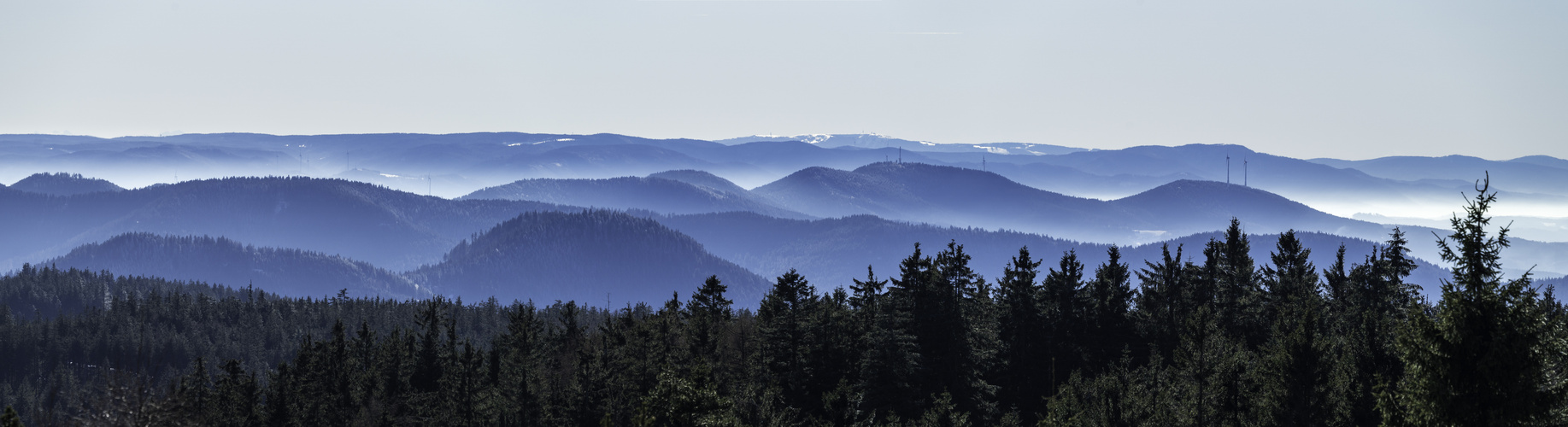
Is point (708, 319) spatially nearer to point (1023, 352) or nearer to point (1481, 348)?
point (1023, 352)

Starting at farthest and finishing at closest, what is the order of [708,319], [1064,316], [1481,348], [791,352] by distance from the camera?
[708,319] < [1064,316] < [791,352] < [1481,348]

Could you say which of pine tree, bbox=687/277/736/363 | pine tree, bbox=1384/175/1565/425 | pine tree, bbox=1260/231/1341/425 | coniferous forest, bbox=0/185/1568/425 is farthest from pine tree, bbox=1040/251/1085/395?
pine tree, bbox=1384/175/1565/425

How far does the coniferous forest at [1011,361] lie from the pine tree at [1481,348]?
0.04 meters

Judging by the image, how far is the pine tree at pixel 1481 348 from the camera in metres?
21.7

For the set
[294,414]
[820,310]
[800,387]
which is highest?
[820,310]

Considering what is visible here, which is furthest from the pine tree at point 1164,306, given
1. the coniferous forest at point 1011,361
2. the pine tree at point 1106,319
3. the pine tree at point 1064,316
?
the pine tree at point 1064,316

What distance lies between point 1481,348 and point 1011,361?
40.1m

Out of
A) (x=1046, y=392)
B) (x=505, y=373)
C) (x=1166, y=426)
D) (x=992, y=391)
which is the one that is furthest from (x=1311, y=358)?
(x=505, y=373)

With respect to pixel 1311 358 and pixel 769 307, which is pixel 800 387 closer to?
pixel 769 307

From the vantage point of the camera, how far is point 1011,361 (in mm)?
61812

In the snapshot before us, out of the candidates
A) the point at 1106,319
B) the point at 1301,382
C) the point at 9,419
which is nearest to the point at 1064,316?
the point at 1106,319

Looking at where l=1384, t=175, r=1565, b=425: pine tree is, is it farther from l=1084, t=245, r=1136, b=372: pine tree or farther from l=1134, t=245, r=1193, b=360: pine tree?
l=1084, t=245, r=1136, b=372: pine tree

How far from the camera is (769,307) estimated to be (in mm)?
74125

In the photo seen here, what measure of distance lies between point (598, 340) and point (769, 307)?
75.4 ft
